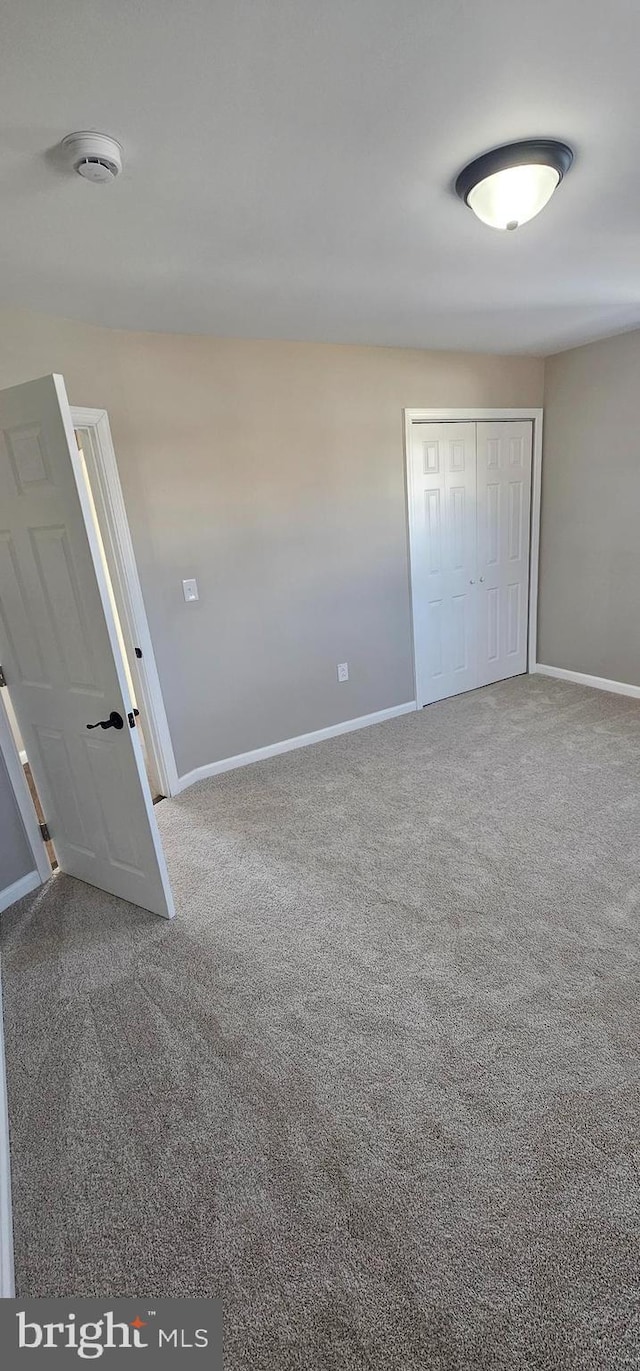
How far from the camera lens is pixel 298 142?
139 centimetres

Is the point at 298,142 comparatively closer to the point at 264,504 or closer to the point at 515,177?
the point at 515,177

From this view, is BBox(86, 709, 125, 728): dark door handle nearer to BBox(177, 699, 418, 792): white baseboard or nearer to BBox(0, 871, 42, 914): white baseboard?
BBox(0, 871, 42, 914): white baseboard

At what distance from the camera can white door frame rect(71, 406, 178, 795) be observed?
2752 millimetres

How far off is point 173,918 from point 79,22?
99.6 inches

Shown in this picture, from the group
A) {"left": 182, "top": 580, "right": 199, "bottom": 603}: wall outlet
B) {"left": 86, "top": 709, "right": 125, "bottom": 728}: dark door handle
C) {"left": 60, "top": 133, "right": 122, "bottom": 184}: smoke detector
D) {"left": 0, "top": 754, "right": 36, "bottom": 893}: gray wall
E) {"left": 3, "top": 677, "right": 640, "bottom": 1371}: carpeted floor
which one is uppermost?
{"left": 60, "top": 133, "right": 122, "bottom": 184}: smoke detector

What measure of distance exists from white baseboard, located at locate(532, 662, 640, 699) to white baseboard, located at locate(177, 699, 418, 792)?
1363 millimetres

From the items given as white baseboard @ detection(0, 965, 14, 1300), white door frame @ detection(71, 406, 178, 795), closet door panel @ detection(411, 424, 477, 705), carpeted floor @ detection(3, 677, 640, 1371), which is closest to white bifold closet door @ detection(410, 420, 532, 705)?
closet door panel @ detection(411, 424, 477, 705)

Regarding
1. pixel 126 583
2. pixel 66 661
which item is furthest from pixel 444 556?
pixel 66 661

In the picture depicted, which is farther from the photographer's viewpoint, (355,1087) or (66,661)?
(66,661)

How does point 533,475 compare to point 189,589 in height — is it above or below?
above

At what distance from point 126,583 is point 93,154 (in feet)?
6.07

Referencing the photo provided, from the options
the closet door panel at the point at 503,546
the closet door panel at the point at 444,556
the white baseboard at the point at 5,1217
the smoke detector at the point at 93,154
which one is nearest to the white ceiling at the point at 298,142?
the smoke detector at the point at 93,154

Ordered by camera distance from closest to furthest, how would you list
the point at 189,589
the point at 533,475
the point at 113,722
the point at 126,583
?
1. the point at 113,722
2. the point at 126,583
3. the point at 189,589
4. the point at 533,475

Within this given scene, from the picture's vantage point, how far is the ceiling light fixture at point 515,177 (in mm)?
1513
